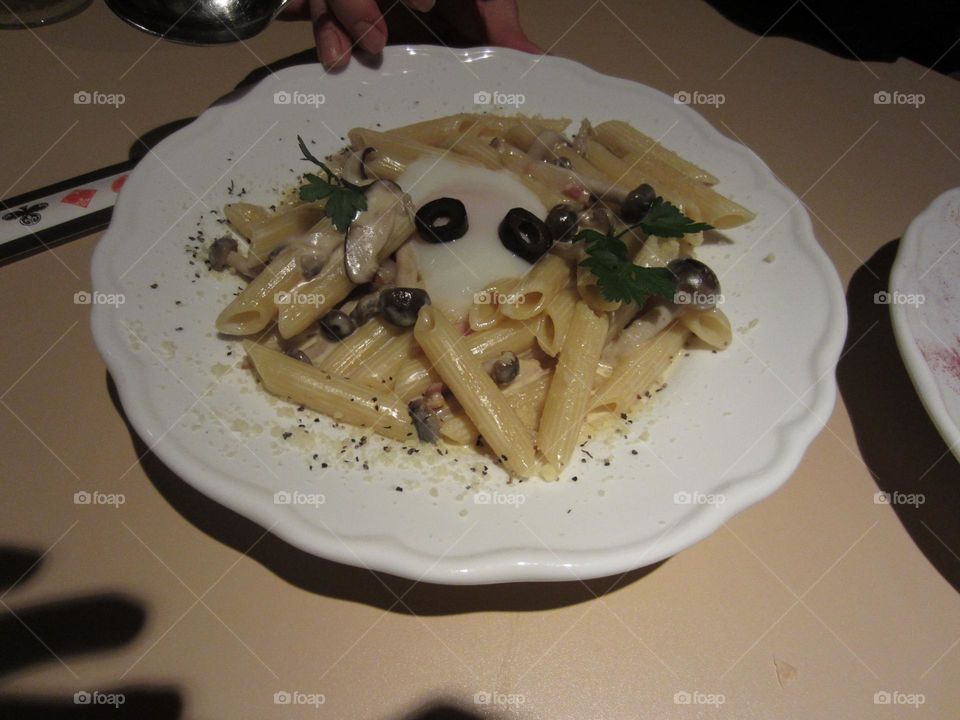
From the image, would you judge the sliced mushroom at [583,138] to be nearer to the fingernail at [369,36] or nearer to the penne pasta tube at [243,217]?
the fingernail at [369,36]

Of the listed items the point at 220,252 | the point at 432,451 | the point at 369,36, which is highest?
the point at 369,36

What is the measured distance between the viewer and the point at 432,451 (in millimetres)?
2158

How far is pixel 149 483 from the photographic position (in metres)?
2.20

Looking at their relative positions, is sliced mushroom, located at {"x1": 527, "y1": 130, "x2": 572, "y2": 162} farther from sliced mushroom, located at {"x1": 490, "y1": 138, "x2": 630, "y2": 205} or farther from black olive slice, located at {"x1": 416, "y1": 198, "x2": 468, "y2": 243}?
black olive slice, located at {"x1": 416, "y1": 198, "x2": 468, "y2": 243}

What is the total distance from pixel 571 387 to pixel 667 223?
0.72 meters

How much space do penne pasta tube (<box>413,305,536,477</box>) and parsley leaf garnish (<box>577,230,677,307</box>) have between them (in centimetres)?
49

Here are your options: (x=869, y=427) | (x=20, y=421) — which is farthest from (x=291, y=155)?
(x=869, y=427)

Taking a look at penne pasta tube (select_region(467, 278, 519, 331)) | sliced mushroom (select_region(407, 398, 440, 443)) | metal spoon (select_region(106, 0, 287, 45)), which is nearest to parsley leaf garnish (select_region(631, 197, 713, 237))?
penne pasta tube (select_region(467, 278, 519, 331))

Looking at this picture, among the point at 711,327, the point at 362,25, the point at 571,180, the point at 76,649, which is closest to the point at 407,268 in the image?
the point at 571,180

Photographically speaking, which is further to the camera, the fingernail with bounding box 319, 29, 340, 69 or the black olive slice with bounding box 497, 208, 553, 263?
the fingernail with bounding box 319, 29, 340, 69

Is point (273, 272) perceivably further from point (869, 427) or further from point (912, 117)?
point (912, 117)

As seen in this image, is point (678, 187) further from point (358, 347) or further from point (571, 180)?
point (358, 347)

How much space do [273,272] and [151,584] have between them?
104 cm

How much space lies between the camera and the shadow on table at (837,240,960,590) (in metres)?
2.31
